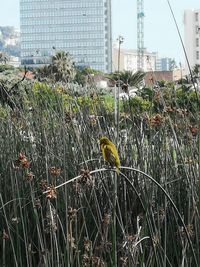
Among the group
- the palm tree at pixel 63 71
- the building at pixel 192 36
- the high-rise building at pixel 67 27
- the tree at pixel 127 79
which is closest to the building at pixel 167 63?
the tree at pixel 127 79

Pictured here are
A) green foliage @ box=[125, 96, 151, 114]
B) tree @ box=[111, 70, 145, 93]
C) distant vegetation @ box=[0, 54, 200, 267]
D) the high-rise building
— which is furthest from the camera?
the high-rise building

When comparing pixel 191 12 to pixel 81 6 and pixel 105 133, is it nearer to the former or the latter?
pixel 81 6

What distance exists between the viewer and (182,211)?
188cm

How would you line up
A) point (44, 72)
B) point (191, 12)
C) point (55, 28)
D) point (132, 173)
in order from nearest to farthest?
point (132, 173), point (44, 72), point (191, 12), point (55, 28)

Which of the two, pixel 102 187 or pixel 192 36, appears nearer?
pixel 102 187

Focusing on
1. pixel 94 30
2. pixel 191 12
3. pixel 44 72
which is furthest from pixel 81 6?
pixel 44 72

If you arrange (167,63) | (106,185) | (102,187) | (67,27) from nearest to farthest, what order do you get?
(106,185) → (102,187) → (167,63) → (67,27)

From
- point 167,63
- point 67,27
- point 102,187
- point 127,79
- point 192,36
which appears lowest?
point 102,187

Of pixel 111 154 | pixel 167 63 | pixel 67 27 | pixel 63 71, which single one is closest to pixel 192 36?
pixel 67 27

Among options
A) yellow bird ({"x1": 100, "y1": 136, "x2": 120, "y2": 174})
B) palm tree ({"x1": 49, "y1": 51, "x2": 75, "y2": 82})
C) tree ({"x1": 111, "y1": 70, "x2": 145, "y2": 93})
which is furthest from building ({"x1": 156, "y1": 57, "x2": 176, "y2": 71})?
yellow bird ({"x1": 100, "y1": 136, "x2": 120, "y2": 174})

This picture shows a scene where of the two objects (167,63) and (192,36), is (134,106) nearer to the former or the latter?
(167,63)

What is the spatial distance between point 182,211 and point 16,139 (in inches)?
26.1

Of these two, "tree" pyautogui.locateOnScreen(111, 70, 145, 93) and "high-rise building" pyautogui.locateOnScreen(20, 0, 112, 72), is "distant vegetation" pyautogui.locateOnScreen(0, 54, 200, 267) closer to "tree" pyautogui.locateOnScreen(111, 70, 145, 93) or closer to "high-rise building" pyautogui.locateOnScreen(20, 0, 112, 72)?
"tree" pyautogui.locateOnScreen(111, 70, 145, 93)

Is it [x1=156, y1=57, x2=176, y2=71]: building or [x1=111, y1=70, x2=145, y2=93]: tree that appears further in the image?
[x1=156, y1=57, x2=176, y2=71]: building
